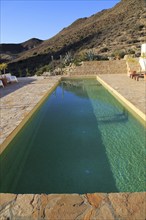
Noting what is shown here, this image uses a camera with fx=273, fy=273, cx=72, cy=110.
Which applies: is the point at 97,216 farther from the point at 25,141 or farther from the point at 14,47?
the point at 14,47

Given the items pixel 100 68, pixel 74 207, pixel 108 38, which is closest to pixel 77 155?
pixel 74 207

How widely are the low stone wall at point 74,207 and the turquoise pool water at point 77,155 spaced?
3.87 ft

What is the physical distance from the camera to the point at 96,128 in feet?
21.2

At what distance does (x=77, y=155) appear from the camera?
4.97 meters

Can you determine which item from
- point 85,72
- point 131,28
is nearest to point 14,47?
point 131,28

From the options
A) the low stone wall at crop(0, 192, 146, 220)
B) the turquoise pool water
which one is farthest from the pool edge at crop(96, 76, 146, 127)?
the low stone wall at crop(0, 192, 146, 220)

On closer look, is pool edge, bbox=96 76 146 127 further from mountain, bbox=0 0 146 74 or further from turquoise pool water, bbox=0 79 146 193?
mountain, bbox=0 0 146 74

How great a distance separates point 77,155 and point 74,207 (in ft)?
8.31

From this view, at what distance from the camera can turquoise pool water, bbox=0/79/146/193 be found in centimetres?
393

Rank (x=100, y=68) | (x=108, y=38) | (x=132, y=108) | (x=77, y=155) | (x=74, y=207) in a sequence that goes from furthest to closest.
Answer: (x=108, y=38) < (x=100, y=68) < (x=132, y=108) < (x=77, y=155) < (x=74, y=207)

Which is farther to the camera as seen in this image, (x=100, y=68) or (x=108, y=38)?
(x=108, y=38)

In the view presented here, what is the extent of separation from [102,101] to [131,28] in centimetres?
2662

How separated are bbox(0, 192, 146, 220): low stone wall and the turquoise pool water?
1179 millimetres

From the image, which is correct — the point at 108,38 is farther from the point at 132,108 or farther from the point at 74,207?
the point at 74,207
